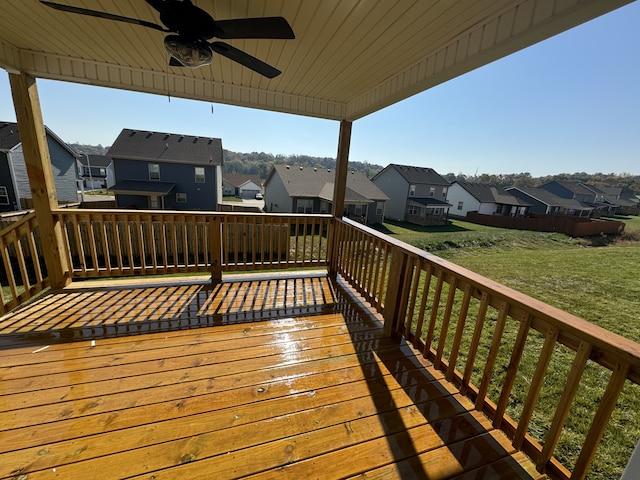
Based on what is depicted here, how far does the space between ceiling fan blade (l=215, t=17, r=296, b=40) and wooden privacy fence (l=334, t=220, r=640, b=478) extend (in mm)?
1976

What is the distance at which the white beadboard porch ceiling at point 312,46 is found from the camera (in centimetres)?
184

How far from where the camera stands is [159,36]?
2.52m

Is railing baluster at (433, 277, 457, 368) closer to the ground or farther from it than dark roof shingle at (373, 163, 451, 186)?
closer to the ground

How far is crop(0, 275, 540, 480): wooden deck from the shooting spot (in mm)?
1479

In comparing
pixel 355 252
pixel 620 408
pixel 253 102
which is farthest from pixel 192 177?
pixel 620 408

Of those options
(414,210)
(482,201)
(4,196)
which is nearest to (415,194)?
(414,210)

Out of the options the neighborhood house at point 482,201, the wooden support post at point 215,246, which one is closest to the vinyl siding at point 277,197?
the wooden support post at point 215,246

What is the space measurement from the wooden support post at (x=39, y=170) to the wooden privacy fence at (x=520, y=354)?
145 inches

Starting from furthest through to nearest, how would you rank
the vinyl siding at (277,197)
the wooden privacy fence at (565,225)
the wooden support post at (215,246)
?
the vinyl siding at (277,197) < the wooden privacy fence at (565,225) < the wooden support post at (215,246)

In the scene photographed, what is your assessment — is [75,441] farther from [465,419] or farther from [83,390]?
[465,419]

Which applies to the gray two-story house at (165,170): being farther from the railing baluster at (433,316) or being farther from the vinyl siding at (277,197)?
the railing baluster at (433,316)

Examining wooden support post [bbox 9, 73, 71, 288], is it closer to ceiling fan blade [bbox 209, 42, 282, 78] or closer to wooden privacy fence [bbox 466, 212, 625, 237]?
ceiling fan blade [bbox 209, 42, 282, 78]

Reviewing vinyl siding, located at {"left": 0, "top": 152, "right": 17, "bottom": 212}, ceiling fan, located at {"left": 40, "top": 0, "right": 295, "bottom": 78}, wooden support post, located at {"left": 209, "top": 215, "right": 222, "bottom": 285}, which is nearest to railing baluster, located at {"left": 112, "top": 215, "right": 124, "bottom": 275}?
wooden support post, located at {"left": 209, "top": 215, "right": 222, "bottom": 285}

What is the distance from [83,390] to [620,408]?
4.29 m
